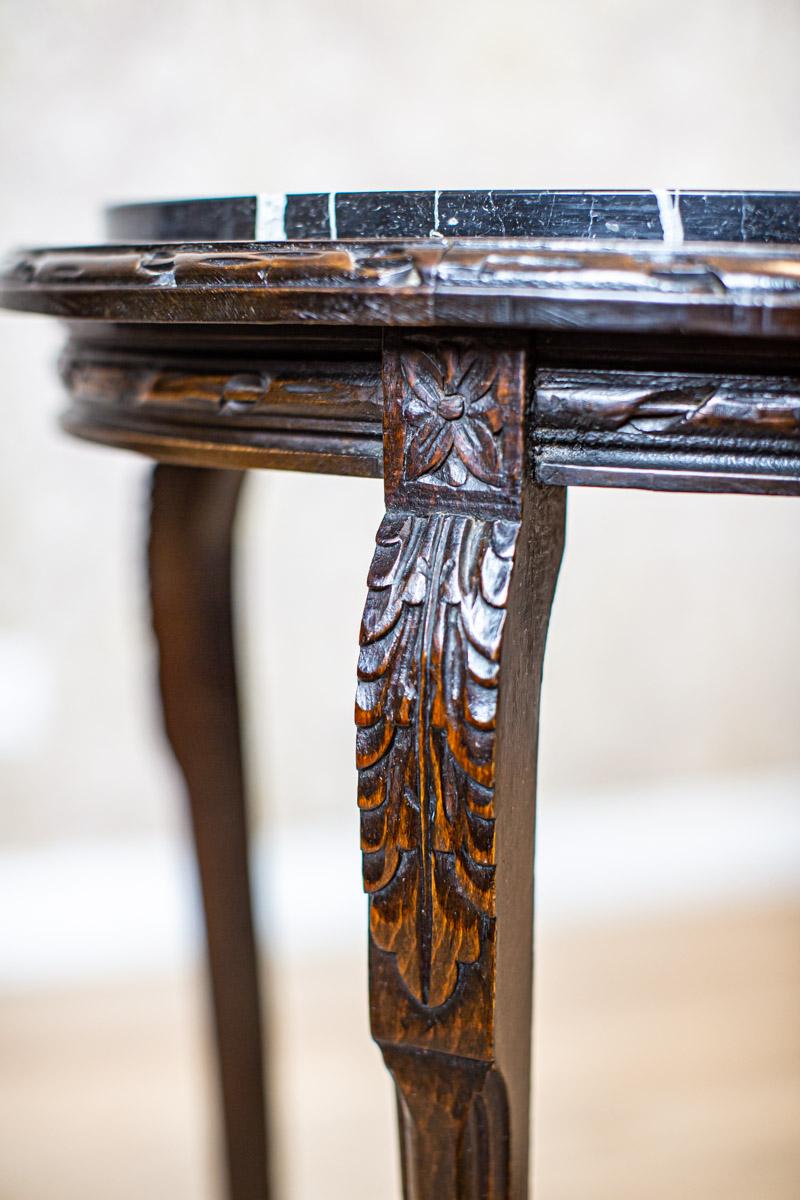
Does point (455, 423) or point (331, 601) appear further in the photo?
point (331, 601)

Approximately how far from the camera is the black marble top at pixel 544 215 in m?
0.33

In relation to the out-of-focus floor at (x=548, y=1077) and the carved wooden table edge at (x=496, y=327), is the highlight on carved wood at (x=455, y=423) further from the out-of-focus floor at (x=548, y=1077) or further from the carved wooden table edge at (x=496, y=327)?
the out-of-focus floor at (x=548, y=1077)

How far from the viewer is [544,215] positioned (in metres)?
0.34

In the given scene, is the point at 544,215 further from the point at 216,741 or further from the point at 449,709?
the point at 216,741

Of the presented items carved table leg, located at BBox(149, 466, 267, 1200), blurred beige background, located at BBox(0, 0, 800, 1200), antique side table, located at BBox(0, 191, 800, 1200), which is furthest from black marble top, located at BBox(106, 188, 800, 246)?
blurred beige background, located at BBox(0, 0, 800, 1200)

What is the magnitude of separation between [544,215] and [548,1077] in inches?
36.0

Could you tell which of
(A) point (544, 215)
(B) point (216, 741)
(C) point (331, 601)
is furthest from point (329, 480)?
(A) point (544, 215)

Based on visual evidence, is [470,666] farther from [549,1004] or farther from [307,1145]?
[549,1004]

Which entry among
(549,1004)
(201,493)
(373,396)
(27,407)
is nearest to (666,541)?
(549,1004)

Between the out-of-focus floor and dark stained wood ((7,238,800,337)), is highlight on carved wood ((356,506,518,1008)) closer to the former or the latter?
dark stained wood ((7,238,800,337))

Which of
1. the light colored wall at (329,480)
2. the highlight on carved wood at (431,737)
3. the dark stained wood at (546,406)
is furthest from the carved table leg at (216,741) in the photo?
the light colored wall at (329,480)

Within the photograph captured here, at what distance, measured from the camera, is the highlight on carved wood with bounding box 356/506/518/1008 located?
329 millimetres

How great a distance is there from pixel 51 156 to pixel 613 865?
3.07ft

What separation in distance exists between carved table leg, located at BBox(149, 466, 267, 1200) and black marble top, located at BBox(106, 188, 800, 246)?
223 millimetres
